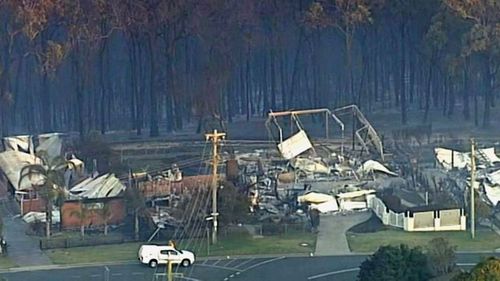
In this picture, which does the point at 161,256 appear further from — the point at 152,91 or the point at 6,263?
the point at 152,91

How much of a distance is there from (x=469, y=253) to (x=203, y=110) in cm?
3309

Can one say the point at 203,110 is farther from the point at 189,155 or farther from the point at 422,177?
the point at 422,177

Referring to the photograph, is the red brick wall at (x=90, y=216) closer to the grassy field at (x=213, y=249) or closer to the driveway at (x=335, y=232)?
the grassy field at (x=213, y=249)

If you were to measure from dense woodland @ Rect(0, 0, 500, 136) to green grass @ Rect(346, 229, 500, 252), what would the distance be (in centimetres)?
2382

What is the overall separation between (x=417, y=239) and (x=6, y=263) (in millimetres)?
13855

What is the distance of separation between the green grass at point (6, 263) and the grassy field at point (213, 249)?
4.31ft

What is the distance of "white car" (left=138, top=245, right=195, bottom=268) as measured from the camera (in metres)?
38.5

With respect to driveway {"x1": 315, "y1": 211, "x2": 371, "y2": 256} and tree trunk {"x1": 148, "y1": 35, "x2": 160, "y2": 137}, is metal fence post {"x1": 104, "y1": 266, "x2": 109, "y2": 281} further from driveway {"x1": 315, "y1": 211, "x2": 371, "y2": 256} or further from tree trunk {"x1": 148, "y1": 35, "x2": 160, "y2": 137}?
tree trunk {"x1": 148, "y1": 35, "x2": 160, "y2": 137}

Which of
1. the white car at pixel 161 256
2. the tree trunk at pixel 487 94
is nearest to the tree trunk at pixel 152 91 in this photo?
the tree trunk at pixel 487 94

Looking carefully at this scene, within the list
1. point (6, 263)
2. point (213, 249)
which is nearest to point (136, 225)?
point (213, 249)

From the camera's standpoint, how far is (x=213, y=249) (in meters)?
41.2

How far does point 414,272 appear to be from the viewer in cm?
3331

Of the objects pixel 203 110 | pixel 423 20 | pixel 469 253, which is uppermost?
pixel 423 20

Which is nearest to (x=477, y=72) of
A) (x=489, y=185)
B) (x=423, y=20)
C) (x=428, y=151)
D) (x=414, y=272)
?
(x=423, y=20)
